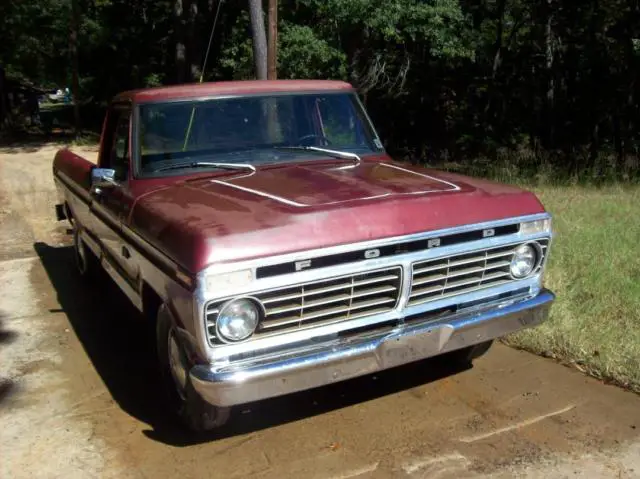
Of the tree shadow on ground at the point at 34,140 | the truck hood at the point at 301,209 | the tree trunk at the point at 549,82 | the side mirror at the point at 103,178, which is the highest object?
the truck hood at the point at 301,209

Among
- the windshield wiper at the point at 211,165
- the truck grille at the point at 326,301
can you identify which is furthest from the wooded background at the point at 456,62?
the truck grille at the point at 326,301

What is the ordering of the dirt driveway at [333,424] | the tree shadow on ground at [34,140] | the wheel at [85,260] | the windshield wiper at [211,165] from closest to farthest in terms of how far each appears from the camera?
the dirt driveway at [333,424], the windshield wiper at [211,165], the wheel at [85,260], the tree shadow on ground at [34,140]

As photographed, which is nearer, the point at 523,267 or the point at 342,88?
the point at 523,267

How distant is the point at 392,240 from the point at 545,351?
1962mm

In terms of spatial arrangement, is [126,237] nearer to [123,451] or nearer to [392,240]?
[123,451]

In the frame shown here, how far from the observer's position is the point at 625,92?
1650 cm

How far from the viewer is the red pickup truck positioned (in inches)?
125

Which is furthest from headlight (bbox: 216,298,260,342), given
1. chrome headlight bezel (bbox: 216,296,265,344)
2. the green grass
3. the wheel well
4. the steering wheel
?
the green grass

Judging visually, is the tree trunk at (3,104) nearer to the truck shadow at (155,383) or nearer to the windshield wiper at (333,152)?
the truck shadow at (155,383)

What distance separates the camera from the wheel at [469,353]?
14.8 ft

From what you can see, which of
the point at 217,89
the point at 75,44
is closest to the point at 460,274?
the point at 217,89

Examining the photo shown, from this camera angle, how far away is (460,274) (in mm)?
3689

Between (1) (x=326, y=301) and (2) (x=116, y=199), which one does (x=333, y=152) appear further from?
(1) (x=326, y=301)

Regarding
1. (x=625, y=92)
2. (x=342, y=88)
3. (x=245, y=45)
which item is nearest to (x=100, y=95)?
(x=245, y=45)
